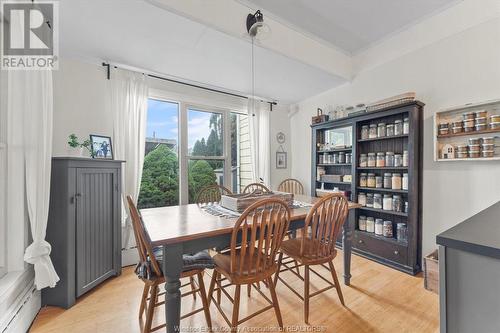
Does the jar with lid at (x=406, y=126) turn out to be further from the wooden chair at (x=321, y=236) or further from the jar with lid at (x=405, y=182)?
the wooden chair at (x=321, y=236)

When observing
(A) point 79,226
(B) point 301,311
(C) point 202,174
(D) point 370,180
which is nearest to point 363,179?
(D) point 370,180

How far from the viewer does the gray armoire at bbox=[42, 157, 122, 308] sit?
6.04 ft

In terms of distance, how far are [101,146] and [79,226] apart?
0.93 meters

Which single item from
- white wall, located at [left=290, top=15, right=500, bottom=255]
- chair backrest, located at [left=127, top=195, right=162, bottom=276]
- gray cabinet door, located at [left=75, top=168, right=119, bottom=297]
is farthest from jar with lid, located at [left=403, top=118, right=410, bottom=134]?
gray cabinet door, located at [left=75, top=168, right=119, bottom=297]

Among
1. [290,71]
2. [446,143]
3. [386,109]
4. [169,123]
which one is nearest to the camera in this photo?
[446,143]

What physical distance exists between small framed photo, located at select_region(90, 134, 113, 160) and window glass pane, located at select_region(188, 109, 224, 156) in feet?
3.46

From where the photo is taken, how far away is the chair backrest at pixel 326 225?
169cm

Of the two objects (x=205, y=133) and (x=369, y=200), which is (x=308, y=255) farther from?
(x=205, y=133)

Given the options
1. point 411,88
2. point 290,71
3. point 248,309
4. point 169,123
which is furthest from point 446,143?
point 169,123

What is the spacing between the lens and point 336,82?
3.28 metres

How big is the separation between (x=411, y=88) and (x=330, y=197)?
6.25ft

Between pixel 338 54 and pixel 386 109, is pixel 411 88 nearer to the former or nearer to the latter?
pixel 386 109

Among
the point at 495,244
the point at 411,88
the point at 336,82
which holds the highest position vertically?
the point at 336,82

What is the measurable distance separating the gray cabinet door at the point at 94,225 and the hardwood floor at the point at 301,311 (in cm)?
18
